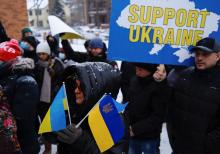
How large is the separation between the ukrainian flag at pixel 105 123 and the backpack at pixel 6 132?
909 mm

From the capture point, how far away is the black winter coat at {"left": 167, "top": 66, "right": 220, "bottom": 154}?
9.07 feet

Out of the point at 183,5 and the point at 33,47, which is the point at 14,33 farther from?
the point at 183,5

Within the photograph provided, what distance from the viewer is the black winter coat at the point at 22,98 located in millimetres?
3066

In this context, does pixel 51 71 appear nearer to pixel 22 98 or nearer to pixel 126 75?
pixel 126 75

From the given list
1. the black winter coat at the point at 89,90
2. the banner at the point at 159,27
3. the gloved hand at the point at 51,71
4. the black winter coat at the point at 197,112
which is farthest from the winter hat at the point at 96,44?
the black winter coat at the point at 89,90

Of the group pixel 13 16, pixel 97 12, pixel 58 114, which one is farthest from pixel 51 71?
pixel 97 12

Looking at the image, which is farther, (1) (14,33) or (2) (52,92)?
(1) (14,33)

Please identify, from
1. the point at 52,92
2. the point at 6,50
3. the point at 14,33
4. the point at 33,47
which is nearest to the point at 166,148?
the point at 52,92

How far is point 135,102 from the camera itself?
3.39 metres

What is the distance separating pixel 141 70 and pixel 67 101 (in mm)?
1282

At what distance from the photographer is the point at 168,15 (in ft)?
9.00

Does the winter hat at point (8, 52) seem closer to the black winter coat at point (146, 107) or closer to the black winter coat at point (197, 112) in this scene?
the black winter coat at point (146, 107)

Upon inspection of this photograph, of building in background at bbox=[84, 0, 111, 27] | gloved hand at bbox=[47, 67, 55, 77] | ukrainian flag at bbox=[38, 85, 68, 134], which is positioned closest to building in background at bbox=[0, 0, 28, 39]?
gloved hand at bbox=[47, 67, 55, 77]

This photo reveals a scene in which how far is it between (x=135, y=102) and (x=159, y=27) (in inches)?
36.4
